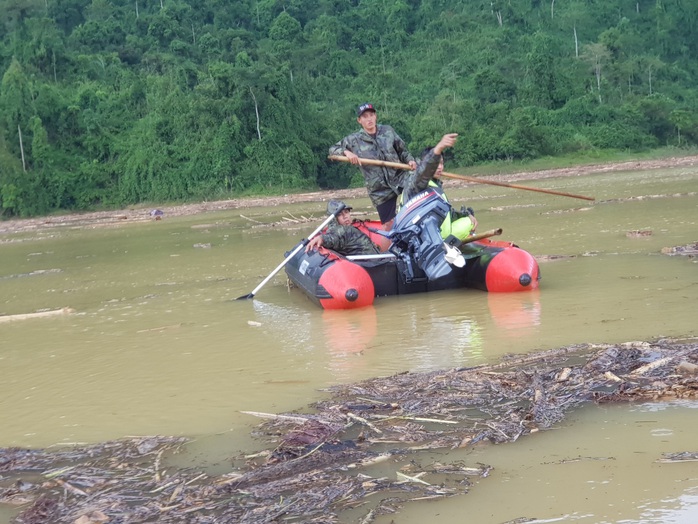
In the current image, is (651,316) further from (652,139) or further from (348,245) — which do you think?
(652,139)

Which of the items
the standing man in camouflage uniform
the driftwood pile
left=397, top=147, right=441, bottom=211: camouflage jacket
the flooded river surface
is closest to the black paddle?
the flooded river surface

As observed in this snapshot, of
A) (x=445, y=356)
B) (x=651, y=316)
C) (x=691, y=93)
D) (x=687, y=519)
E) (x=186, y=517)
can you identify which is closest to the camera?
(x=687, y=519)

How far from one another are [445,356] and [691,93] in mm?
44174

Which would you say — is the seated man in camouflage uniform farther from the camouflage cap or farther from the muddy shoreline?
the muddy shoreline

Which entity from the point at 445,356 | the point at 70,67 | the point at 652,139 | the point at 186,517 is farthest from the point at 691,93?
the point at 186,517

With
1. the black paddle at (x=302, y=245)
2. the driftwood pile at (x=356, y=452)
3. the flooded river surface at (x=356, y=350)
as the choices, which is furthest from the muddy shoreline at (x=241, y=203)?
the driftwood pile at (x=356, y=452)

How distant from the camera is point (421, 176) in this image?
8.98 metres

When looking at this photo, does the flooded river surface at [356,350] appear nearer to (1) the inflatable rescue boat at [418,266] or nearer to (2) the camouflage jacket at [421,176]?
(1) the inflatable rescue boat at [418,266]

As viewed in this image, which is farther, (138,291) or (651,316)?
(138,291)

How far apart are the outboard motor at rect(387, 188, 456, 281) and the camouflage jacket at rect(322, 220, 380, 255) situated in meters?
0.45

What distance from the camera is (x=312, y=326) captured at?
8.25 m

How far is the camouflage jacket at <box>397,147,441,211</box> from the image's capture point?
28.9ft

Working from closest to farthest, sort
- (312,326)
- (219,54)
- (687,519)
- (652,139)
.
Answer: (687,519), (312,326), (652,139), (219,54)

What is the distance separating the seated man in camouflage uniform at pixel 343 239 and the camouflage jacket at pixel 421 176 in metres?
0.59
